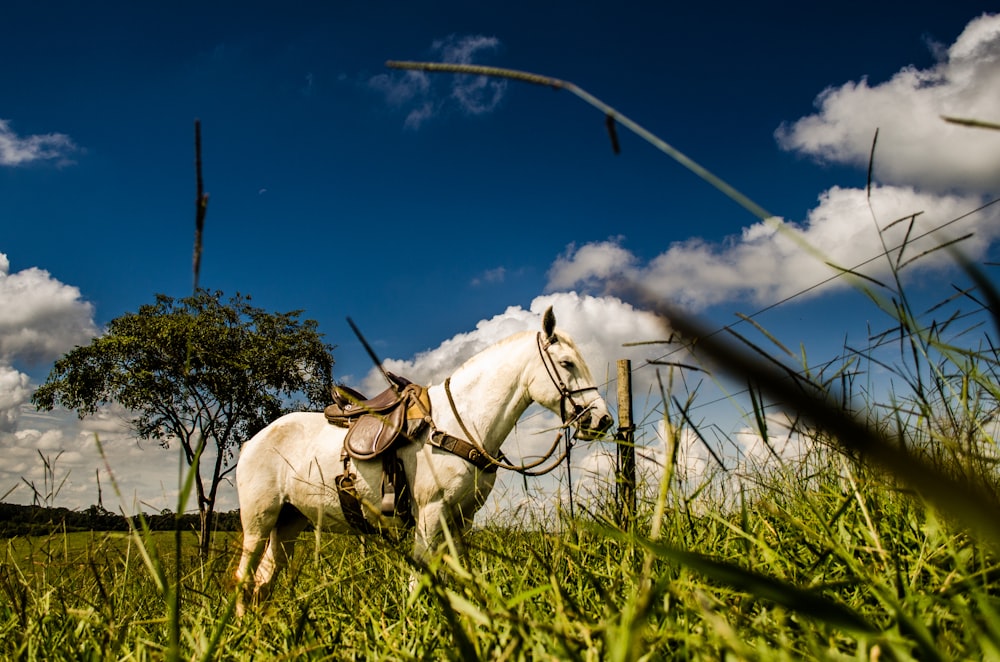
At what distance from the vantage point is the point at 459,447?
198 inches

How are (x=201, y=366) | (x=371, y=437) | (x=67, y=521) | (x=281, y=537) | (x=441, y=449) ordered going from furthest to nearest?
(x=201, y=366) → (x=281, y=537) → (x=371, y=437) → (x=441, y=449) → (x=67, y=521)

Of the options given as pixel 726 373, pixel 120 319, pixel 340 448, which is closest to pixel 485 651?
pixel 726 373

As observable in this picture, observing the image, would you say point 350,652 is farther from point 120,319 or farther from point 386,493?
point 120,319

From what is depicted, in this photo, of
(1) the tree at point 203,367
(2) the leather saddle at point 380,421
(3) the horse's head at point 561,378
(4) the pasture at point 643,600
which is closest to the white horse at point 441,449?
(3) the horse's head at point 561,378

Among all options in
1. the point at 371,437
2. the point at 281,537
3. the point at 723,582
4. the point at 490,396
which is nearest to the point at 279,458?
the point at 281,537

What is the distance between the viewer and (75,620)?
2.36 m

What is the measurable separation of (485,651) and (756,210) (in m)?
1.07

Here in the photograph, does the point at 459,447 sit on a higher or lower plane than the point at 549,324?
lower

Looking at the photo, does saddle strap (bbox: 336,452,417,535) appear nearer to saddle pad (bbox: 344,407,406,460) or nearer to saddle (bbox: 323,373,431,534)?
saddle (bbox: 323,373,431,534)

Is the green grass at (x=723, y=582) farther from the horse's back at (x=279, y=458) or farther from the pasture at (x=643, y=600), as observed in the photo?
the horse's back at (x=279, y=458)

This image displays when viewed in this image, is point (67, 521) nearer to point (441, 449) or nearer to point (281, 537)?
point (441, 449)

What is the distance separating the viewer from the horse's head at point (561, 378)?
5219 mm

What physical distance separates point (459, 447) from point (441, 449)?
0.20 m

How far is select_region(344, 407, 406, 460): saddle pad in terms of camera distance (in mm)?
5094
